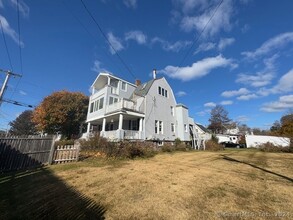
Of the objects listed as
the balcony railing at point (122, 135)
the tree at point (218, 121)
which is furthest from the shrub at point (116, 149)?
the tree at point (218, 121)

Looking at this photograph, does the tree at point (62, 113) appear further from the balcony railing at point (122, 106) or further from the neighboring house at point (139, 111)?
the balcony railing at point (122, 106)

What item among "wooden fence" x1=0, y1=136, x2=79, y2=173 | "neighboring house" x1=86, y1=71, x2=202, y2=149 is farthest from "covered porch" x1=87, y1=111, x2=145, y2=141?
"wooden fence" x1=0, y1=136, x2=79, y2=173

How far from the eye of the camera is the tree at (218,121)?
56.0m

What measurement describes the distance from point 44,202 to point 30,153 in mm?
6238

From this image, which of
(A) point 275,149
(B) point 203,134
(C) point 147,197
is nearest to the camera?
(C) point 147,197

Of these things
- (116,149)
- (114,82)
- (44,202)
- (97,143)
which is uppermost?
(114,82)

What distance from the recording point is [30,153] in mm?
9250

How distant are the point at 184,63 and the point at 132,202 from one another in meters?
15.0

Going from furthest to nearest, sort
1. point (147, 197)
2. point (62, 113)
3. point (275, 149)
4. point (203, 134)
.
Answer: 1. point (203, 134)
2. point (62, 113)
3. point (275, 149)
4. point (147, 197)

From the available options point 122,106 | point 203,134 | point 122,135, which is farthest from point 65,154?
point 203,134

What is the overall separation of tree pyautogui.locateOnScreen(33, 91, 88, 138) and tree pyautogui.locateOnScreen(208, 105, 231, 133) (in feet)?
149

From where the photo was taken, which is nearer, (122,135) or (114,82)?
(122,135)

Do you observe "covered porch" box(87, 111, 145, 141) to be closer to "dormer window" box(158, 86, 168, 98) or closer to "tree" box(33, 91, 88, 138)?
"dormer window" box(158, 86, 168, 98)

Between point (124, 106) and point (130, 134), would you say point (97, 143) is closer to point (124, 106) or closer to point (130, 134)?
point (130, 134)
